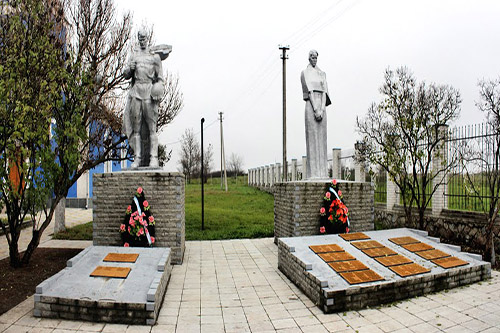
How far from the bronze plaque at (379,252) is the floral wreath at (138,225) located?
3794 mm

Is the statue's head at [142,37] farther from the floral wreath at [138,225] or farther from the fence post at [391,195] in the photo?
the fence post at [391,195]

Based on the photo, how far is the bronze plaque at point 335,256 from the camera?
5.07m

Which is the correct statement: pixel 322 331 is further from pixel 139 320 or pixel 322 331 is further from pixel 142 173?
pixel 142 173

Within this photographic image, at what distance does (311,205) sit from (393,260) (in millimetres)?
2131

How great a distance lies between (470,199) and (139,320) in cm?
792

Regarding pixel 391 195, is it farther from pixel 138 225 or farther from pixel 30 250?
pixel 30 250

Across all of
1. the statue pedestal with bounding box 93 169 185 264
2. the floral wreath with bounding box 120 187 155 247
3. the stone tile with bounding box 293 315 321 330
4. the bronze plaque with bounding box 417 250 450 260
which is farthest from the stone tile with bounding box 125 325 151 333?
the bronze plaque with bounding box 417 250 450 260

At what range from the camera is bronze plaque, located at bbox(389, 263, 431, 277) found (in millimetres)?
4805

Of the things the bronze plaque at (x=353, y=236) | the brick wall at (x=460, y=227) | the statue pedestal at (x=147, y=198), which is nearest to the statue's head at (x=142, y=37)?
the statue pedestal at (x=147, y=198)

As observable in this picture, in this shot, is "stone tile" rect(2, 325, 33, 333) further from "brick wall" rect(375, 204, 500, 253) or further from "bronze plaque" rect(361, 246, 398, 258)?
"brick wall" rect(375, 204, 500, 253)

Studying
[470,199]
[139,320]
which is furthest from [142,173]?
[470,199]

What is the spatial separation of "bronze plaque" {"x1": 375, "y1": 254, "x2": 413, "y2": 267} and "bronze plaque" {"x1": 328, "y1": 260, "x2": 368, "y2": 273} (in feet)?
1.25

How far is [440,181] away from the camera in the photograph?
29.0 ft

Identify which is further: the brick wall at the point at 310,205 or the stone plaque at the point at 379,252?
the brick wall at the point at 310,205
